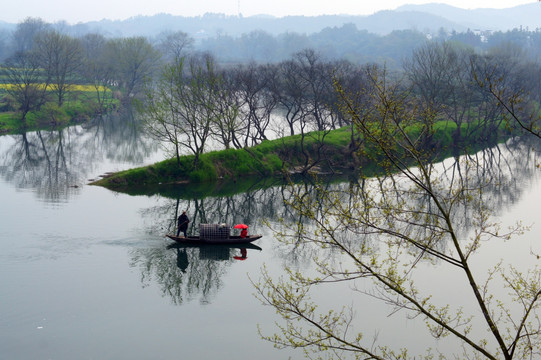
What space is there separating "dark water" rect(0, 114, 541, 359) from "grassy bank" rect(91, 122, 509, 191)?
2.98 metres

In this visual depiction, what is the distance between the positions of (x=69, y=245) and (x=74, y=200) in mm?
12386

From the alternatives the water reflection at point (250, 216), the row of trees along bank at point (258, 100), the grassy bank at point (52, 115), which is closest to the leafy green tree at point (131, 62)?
the grassy bank at point (52, 115)

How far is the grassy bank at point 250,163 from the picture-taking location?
54719mm

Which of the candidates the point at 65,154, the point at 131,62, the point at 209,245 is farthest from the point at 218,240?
the point at 131,62

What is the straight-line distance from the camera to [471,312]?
2789 cm

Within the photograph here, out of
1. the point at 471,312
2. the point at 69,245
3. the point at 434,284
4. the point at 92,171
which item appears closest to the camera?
the point at 471,312

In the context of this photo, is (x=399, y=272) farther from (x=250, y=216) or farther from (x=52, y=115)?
(x=52, y=115)

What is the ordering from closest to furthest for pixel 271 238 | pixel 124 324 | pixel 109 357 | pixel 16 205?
1. pixel 109 357
2. pixel 124 324
3. pixel 271 238
4. pixel 16 205

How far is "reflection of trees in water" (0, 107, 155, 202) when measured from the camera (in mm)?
53406

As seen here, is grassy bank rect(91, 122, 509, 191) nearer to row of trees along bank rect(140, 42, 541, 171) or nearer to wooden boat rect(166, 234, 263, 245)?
row of trees along bank rect(140, 42, 541, 171)

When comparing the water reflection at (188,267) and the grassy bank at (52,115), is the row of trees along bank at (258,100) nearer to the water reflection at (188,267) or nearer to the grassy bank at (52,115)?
the water reflection at (188,267)

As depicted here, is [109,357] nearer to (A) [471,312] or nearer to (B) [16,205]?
(A) [471,312]

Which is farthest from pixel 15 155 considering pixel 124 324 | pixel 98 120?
pixel 124 324

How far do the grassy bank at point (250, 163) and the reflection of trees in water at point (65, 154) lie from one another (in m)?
4.58
